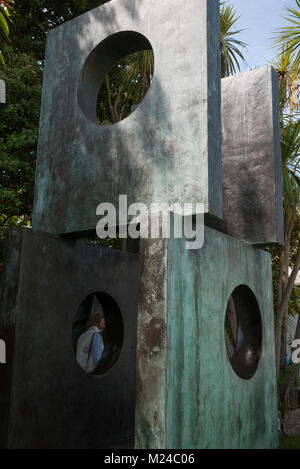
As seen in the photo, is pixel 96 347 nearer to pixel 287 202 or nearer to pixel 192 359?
pixel 192 359

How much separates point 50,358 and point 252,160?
3.00m

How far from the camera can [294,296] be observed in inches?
375

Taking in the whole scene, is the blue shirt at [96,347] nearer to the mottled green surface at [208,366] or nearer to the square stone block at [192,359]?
the square stone block at [192,359]

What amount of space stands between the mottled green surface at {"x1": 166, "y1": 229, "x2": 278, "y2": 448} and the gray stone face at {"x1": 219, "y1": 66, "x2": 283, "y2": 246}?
42 cm

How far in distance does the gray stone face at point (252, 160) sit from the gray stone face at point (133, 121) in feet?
3.63

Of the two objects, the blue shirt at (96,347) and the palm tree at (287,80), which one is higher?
the palm tree at (287,80)

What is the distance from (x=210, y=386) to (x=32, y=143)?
4373 millimetres

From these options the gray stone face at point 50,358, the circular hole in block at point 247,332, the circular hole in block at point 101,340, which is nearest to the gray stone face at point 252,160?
the circular hole in block at point 247,332

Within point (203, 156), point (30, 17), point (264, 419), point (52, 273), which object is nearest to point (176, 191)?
point (203, 156)

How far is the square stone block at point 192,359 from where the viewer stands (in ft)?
10.8

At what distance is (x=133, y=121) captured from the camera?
177 inches

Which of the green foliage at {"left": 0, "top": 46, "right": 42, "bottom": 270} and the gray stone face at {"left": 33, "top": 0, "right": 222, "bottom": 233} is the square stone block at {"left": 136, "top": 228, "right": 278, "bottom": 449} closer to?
the gray stone face at {"left": 33, "top": 0, "right": 222, "bottom": 233}

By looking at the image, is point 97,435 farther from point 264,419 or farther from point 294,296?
point 294,296

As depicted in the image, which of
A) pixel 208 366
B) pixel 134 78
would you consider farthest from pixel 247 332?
pixel 134 78
